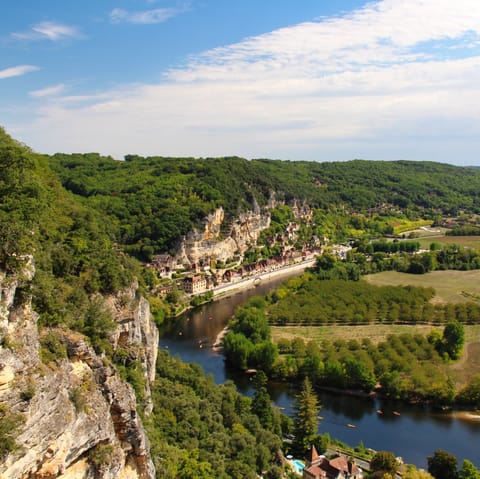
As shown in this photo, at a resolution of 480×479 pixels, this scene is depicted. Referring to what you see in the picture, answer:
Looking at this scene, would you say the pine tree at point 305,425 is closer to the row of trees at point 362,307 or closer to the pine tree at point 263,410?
the pine tree at point 263,410

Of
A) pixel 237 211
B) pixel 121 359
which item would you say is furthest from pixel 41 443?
pixel 237 211

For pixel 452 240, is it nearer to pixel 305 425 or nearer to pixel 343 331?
pixel 343 331

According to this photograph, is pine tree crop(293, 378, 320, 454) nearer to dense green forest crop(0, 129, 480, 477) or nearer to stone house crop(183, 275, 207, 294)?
dense green forest crop(0, 129, 480, 477)

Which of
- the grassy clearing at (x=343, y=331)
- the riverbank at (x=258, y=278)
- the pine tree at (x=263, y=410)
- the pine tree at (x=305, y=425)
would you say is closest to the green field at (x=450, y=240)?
the riverbank at (x=258, y=278)

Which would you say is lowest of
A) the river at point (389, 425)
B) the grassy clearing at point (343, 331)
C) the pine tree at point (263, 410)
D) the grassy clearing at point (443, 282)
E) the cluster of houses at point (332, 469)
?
the river at point (389, 425)

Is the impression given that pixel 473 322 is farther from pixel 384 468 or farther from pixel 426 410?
pixel 384 468

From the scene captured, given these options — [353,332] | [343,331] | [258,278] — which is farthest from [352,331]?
[258,278]

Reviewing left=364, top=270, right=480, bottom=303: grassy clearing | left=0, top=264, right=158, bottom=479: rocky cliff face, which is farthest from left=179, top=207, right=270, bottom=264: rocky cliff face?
left=0, top=264, right=158, bottom=479: rocky cliff face
